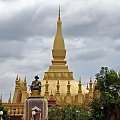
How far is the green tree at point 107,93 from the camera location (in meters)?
45.8

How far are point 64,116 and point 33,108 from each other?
4.48 metres

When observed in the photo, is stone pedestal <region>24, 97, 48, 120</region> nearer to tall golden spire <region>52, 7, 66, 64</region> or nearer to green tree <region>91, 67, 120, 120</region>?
green tree <region>91, 67, 120, 120</region>

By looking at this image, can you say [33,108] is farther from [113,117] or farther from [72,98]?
[72,98]

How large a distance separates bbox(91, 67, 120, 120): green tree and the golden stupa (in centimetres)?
2875

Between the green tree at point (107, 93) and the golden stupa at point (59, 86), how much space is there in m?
28.8

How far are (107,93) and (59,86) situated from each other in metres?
36.6

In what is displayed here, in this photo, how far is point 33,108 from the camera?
53.0 m

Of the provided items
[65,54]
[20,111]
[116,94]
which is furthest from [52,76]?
[116,94]

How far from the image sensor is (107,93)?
4525 cm

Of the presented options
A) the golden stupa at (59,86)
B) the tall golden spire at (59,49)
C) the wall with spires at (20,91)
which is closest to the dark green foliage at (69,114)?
the golden stupa at (59,86)

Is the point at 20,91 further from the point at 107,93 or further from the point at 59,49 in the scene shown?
the point at 107,93

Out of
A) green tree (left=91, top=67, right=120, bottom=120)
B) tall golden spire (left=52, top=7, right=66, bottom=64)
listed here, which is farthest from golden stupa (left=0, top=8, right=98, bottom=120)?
green tree (left=91, top=67, right=120, bottom=120)

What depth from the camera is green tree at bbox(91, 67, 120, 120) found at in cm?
4578

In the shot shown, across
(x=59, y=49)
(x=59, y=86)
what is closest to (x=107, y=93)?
(x=59, y=86)
